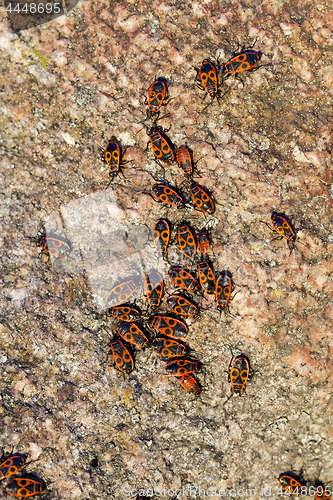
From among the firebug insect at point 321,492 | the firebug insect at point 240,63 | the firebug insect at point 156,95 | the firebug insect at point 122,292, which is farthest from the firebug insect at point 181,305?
the firebug insect at point 321,492

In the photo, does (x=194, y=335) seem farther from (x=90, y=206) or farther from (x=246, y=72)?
(x=246, y=72)

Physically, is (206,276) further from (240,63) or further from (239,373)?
(240,63)

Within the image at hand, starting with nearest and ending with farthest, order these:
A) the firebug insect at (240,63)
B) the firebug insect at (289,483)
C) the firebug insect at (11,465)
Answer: the firebug insect at (11,465) < the firebug insect at (240,63) < the firebug insect at (289,483)

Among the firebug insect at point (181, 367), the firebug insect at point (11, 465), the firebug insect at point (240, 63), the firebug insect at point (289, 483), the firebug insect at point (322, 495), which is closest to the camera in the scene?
the firebug insect at point (11, 465)

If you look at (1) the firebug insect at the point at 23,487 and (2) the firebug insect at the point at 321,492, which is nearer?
(1) the firebug insect at the point at 23,487

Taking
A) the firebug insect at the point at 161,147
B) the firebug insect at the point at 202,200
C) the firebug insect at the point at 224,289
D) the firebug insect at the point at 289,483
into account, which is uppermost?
the firebug insect at the point at 161,147

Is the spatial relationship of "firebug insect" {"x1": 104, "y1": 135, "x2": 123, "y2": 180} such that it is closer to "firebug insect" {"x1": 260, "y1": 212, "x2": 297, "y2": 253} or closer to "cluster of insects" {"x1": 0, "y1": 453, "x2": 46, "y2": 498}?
"firebug insect" {"x1": 260, "y1": 212, "x2": 297, "y2": 253}

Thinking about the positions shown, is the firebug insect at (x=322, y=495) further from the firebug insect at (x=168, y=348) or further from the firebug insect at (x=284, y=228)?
the firebug insect at (x=284, y=228)

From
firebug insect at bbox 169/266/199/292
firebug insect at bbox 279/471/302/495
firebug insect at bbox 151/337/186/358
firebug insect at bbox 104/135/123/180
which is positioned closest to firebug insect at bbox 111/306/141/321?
firebug insect at bbox 151/337/186/358
